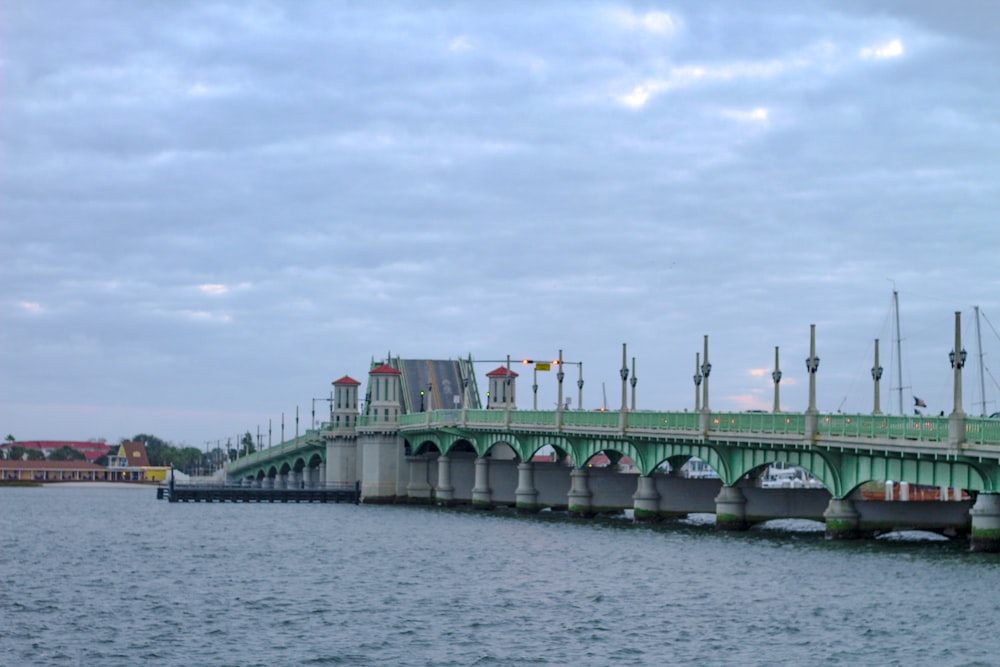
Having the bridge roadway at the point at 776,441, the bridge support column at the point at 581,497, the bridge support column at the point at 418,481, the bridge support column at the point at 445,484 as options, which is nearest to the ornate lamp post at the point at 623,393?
the bridge roadway at the point at 776,441

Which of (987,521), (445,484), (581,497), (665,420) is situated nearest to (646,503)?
(665,420)

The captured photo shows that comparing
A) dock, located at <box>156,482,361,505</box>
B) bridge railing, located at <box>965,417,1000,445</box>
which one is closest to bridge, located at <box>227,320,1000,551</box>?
bridge railing, located at <box>965,417,1000,445</box>

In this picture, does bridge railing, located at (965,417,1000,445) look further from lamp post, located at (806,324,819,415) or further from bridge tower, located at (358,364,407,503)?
bridge tower, located at (358,364,407,503)

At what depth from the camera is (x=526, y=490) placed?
124 metres

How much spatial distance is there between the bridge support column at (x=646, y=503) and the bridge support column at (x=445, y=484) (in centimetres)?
4286

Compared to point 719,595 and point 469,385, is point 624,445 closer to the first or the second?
point 719,595

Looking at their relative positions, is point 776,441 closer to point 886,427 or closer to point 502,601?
point 886,427

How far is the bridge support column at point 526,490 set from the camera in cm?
12388

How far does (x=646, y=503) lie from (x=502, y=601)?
48132mm

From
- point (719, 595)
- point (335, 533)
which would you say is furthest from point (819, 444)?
point (335, 533)

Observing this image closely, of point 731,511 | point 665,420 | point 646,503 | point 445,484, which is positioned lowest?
point 445,484

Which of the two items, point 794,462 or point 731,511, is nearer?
point 794,462

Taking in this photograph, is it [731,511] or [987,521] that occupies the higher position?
[987,521]

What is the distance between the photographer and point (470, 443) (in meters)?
148
